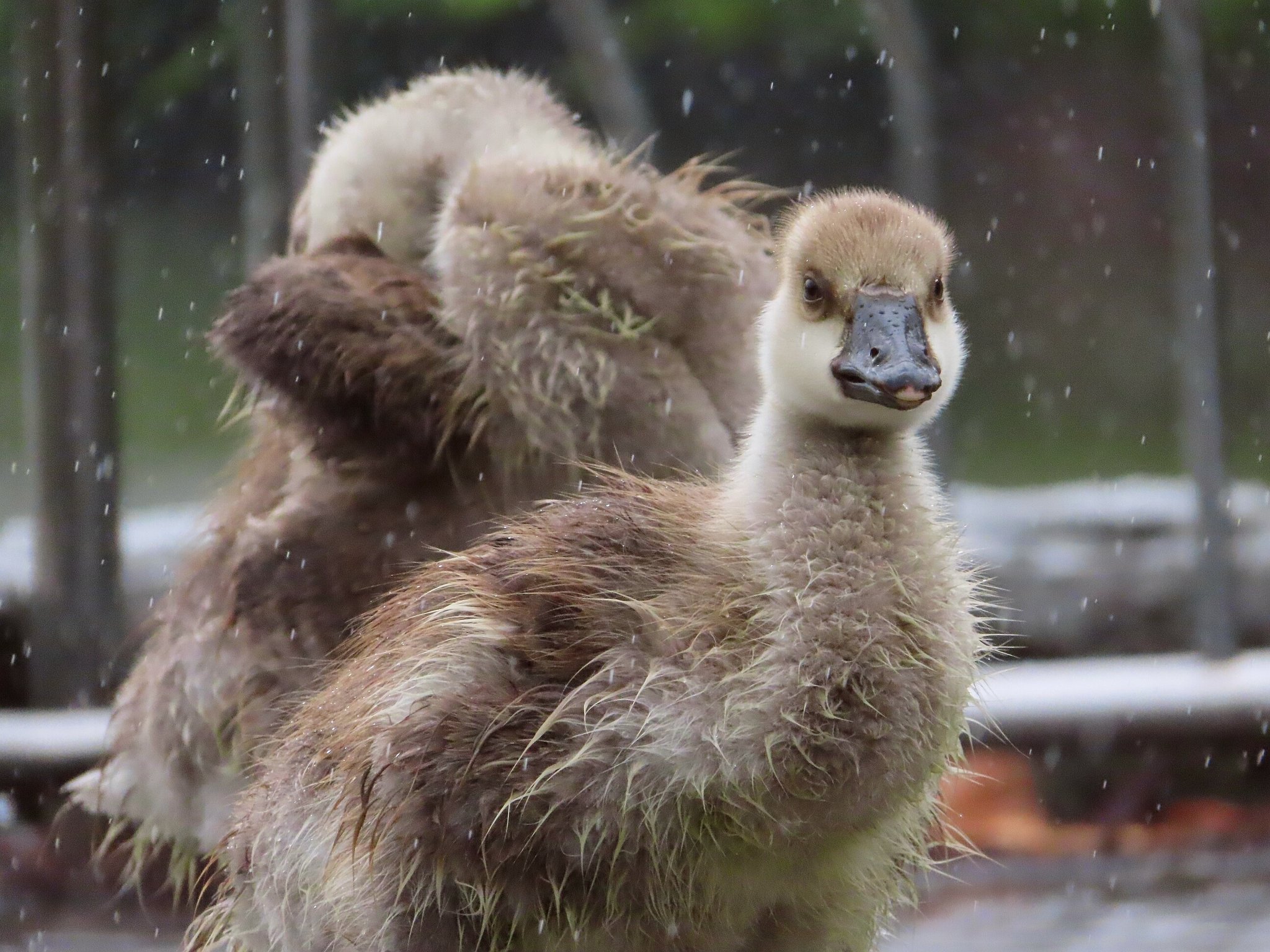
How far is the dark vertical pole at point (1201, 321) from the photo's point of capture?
6.20 feet

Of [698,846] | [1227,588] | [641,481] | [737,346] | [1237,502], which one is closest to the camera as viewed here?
[698,846]

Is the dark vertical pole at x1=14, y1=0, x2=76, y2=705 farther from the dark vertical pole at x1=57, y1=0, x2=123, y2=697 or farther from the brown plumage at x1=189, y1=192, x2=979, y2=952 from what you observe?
the brown plumage at x1=189, y1=192, x2=979, y2=952

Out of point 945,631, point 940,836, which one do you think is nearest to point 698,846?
point 945,631

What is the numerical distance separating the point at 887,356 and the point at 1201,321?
1331 mm

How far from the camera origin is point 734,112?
2.41 metres

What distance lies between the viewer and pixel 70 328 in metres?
1.88

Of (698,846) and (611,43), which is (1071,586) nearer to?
(611,43)

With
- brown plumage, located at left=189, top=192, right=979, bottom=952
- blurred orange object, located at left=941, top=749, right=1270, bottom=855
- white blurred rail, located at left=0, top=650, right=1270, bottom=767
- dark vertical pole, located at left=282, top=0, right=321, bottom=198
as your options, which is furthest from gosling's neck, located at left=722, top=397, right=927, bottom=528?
blurred orange object, located at left=941, top=749, right=1270, bottom=855

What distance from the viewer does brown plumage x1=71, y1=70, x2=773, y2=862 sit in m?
1.02

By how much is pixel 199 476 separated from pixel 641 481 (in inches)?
64.0

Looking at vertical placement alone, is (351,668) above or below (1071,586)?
above

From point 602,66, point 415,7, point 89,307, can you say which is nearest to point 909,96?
point 602,66

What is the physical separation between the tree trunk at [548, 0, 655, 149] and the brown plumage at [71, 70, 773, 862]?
2.92 feet

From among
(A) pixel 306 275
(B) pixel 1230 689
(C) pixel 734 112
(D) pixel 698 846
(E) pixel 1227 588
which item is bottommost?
(B) pixel 1230 689
